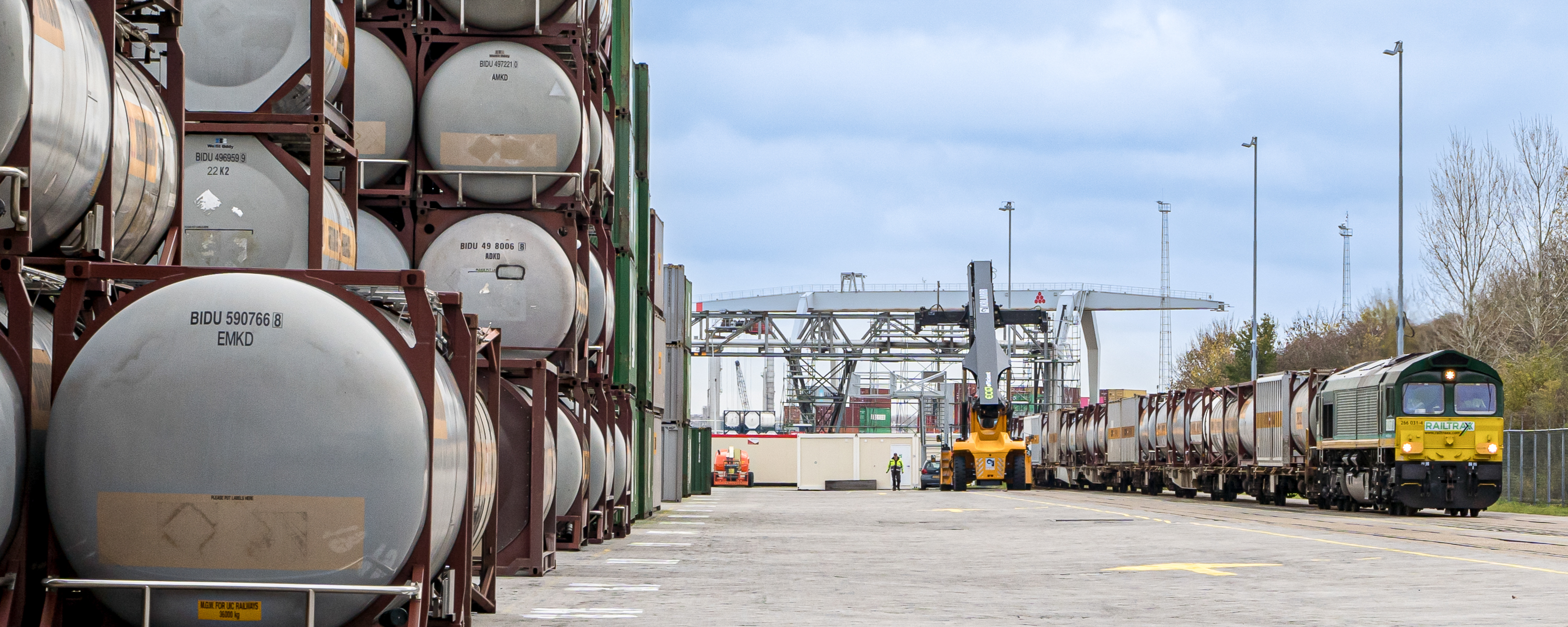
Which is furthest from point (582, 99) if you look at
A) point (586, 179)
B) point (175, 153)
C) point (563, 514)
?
point (175, 153)

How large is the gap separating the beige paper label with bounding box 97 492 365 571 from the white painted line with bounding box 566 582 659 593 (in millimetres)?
5531

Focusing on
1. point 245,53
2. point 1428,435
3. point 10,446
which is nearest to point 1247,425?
point 1428,435

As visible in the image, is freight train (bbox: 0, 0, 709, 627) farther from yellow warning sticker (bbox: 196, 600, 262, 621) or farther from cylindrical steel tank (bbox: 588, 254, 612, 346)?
cylindrical steel tank (bbox: 588, 254, 612, 346)

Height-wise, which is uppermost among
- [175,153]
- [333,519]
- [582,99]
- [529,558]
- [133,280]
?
[582,99]

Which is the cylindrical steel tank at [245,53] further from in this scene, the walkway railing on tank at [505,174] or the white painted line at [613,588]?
the white painted line at [613,588]

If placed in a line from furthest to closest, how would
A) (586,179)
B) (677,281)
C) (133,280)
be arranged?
(677,281)
(586,179)
(133,280)

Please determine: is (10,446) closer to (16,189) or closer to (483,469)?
(16,189)

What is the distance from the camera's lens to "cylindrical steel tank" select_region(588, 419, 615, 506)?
16.0 m

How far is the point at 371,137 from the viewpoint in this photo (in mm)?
13242

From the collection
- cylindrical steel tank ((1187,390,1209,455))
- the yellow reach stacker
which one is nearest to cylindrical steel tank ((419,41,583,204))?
cylindrical steel tank ((1187,390,1209,455))

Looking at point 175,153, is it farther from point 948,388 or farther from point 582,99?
point 948,388

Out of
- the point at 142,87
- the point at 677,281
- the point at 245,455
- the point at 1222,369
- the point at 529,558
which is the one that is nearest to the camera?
the point at 245,455

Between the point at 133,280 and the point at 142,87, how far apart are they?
55.6 inches

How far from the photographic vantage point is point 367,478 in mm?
6723
